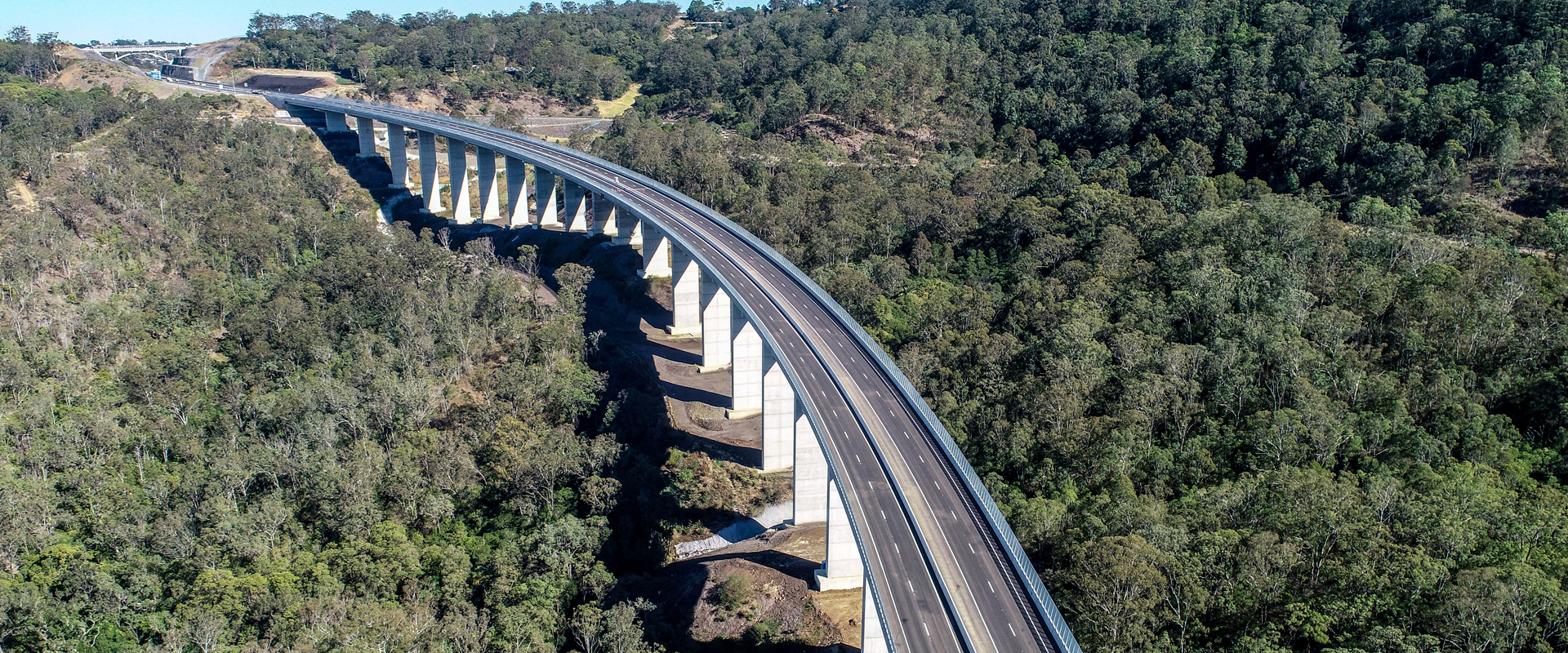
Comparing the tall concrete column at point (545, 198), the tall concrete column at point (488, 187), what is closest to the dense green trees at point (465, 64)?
the tall concrete column at point (488, 187)

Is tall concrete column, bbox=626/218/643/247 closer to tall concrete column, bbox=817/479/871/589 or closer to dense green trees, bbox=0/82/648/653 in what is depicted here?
dense green trees, bbox=0/82/648/653

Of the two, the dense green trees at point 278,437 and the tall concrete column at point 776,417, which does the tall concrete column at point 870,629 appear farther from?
the tall concrete column at point 776,417

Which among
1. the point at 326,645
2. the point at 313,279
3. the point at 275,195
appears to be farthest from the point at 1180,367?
the point at 275,195

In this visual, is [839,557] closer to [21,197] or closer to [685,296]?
[685,296]

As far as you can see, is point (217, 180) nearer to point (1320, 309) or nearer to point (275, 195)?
point (275, 195)

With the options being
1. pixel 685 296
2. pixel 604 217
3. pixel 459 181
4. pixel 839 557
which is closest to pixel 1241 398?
pixel 839 557
